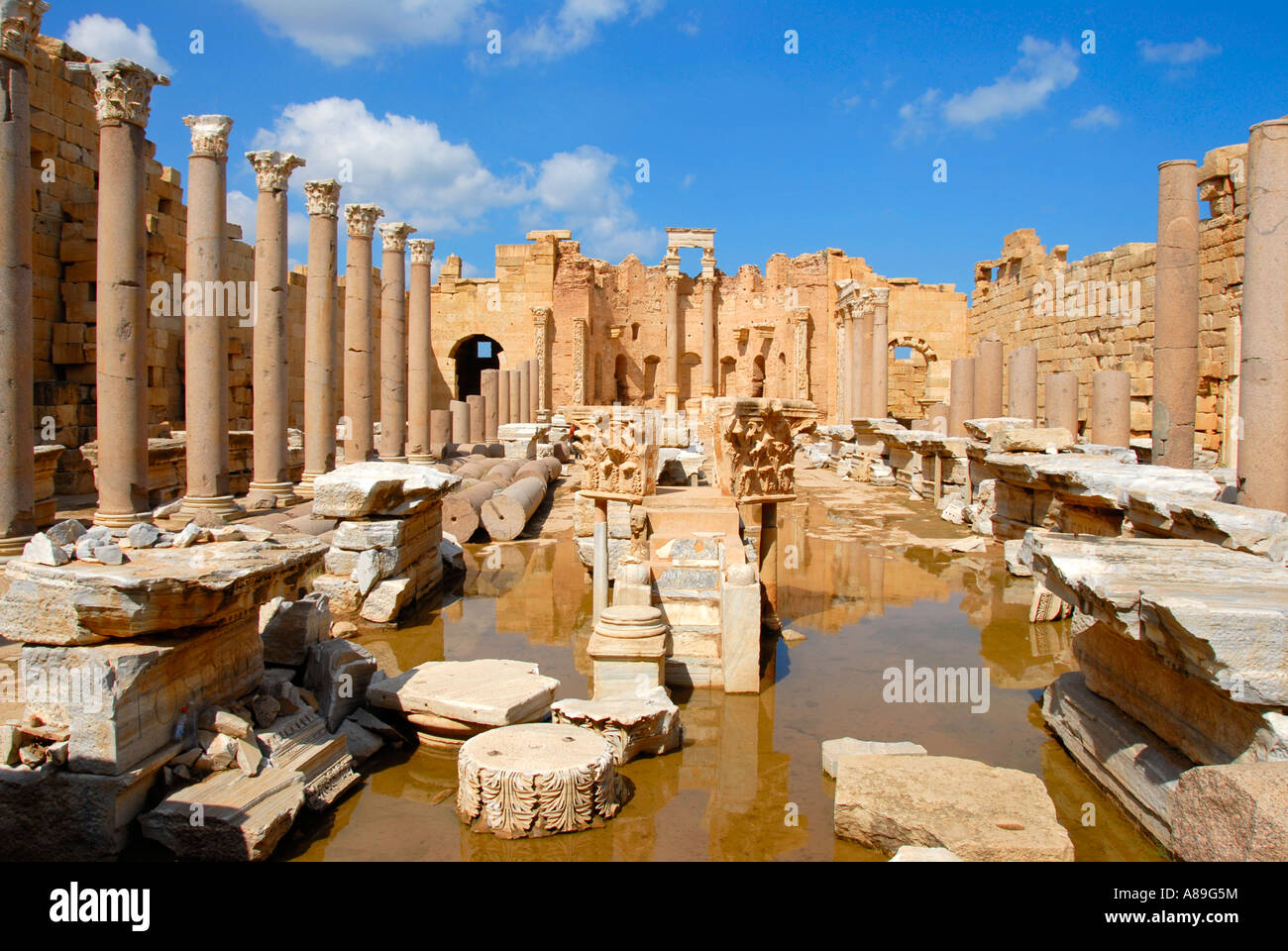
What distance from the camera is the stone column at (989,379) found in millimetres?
16656

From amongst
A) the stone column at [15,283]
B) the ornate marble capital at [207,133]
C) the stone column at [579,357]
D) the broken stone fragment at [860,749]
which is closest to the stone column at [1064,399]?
the broken stone fragment at [860,749]

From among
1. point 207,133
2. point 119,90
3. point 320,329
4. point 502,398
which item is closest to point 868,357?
point 502,398

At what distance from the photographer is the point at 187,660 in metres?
4.50

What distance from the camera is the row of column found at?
79.6 ft

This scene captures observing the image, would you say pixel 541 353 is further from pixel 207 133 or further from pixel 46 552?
pixel 46 552

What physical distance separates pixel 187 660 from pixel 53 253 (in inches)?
524

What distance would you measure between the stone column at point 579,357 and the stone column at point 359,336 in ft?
54.9

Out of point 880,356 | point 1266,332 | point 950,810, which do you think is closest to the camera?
point 950,810

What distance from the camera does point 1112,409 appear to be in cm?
1267

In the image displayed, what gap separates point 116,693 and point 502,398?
74.9 feet

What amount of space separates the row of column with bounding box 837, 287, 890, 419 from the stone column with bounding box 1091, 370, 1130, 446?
11.1m

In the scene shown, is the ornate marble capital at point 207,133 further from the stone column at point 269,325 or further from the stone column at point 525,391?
the stone column at point 525,391
